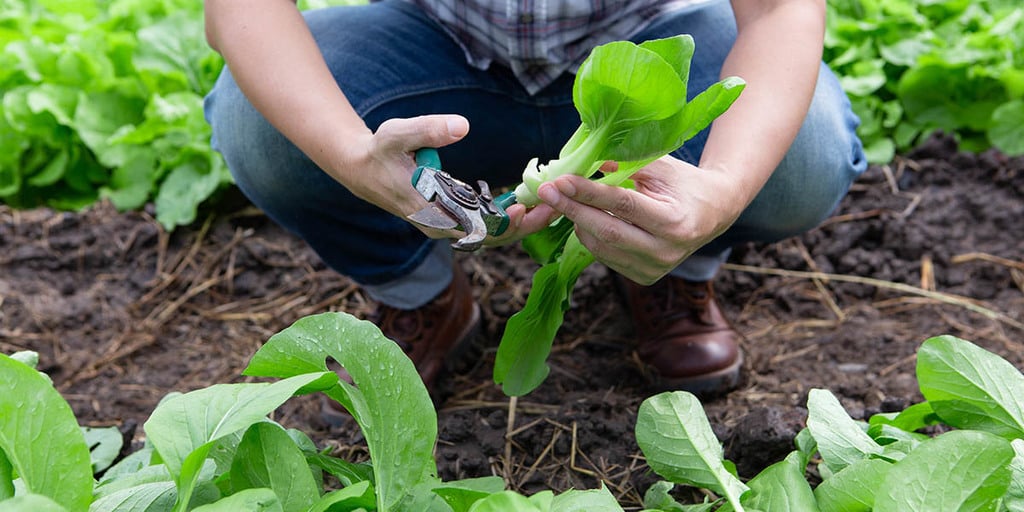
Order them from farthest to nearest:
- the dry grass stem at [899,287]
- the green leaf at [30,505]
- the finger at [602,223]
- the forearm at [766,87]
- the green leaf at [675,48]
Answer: the dry grass stem at [899,287] → the forearm at [766,87] → the finger at [602,223] → the green leaf at [675,48] → the green leaf at [30,505]

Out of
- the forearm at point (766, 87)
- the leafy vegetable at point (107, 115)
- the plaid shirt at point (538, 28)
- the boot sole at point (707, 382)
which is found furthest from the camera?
the leafy vegetable at point (107, 115)

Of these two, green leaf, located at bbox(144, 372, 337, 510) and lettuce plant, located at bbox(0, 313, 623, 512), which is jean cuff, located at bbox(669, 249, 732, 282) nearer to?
lettuce plant, located at bbox(0, 313, 623, 512)

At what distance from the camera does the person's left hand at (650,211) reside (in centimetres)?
96

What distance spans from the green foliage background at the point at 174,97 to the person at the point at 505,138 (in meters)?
0.77

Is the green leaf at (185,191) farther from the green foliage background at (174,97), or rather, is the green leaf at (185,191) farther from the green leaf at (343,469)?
the green leaf at (343,469)

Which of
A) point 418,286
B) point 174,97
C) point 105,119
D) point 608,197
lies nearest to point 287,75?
point 608,197

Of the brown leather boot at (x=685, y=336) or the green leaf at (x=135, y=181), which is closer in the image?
the brown leather boot at (x=685, y=336)

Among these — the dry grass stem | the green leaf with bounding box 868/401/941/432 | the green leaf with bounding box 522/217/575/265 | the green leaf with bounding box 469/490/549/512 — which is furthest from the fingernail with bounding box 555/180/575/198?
the dry grass stem

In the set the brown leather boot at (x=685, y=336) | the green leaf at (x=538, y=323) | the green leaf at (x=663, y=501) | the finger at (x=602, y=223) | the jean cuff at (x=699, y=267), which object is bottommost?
the brown leather boot at (x=685, y=336)

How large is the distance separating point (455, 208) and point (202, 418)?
31 cm

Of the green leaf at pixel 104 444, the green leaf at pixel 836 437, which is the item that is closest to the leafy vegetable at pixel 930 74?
the green leaf at pixel 836 437

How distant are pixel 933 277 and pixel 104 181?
1.98 meters

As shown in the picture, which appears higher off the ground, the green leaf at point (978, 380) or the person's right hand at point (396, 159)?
the person's right hand at point (396, 159)

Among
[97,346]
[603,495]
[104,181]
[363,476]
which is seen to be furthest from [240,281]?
[603,495]
